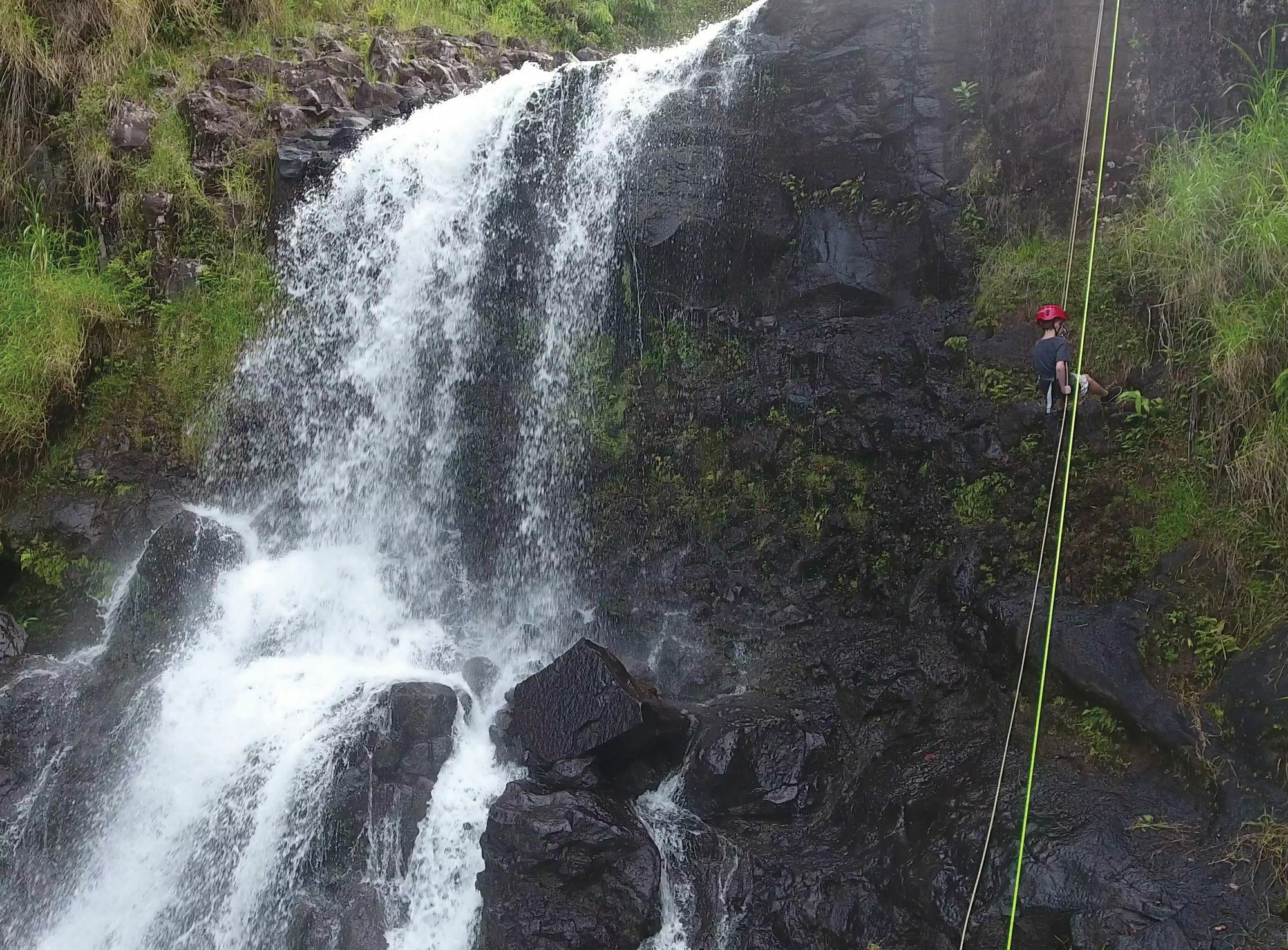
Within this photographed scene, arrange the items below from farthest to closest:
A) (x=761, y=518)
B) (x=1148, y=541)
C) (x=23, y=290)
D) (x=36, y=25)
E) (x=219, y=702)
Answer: (x=36, y=25) → (x=23, y=290) → (x=761, y=518) → (x=219, y=702) → (x=1148, y=541)

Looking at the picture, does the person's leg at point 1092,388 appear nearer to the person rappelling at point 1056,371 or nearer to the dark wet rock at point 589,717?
the person rappelling at point 1056,371

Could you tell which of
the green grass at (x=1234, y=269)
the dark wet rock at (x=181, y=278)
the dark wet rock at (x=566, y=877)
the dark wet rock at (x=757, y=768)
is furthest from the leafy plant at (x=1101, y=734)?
the dark wet rock at (x=181, y=278)

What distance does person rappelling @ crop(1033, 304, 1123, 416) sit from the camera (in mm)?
5785

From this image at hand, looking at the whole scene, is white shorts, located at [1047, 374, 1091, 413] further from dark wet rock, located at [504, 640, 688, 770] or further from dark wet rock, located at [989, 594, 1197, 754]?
dark wet rock, located at [504, 640, 688, 770]

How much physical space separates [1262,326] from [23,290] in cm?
1089

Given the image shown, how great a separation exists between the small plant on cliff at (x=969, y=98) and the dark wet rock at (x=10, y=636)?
31.3ft

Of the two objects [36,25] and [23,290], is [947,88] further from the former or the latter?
[36,25]

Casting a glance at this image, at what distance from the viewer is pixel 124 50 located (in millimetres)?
10273

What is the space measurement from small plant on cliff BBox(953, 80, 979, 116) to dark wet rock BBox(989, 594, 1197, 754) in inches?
177

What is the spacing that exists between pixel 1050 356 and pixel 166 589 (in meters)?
7.39

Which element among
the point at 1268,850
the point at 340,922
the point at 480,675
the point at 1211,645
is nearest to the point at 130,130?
the point at 480,675

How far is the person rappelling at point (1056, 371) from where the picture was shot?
579cm

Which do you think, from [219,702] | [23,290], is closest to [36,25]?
[23,290]

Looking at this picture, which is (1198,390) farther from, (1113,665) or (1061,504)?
(1113,665)
